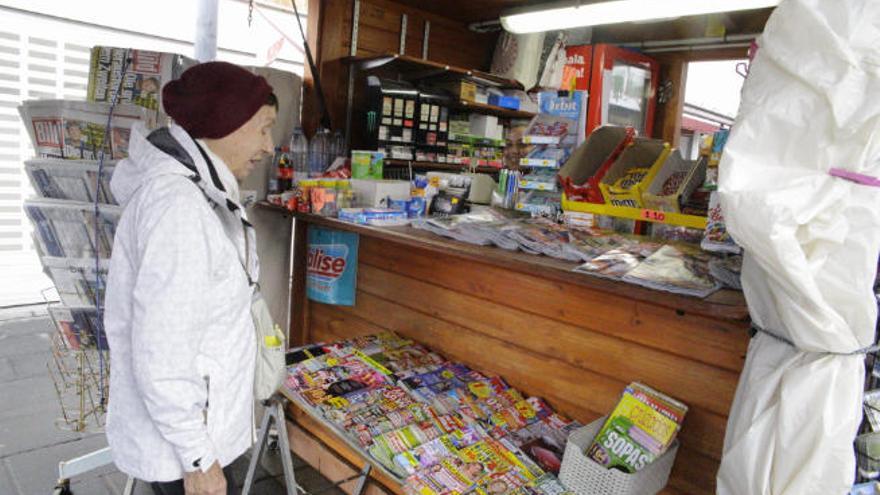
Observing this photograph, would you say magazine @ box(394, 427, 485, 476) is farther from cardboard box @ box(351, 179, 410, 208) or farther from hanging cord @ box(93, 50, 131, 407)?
hanging cord @ box(93, 50, 131, 407)

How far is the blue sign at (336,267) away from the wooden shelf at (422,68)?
1204 millimetres

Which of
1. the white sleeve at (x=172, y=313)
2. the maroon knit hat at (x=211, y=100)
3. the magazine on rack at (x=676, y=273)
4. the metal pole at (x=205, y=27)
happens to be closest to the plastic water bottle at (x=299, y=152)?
the metal pole at (x=205, y=27)

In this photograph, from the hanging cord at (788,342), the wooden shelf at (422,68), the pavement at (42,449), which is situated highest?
the wooden shelf at (422,68)

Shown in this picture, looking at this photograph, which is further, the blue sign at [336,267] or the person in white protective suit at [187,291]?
the blue sign at [336,267]

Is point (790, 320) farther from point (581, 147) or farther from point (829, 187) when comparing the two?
point (581, 147)

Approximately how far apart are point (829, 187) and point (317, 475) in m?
2.89

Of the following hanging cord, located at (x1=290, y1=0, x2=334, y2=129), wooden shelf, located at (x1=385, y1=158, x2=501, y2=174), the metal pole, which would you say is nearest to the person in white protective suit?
hanging cord, located at (x1=290, y1=0, x2=334, y2=129)

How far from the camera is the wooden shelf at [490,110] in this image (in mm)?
4510

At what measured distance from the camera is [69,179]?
2607mm

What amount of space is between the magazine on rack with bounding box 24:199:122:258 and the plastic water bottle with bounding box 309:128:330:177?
1.24 m

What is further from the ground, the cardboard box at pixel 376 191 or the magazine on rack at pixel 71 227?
the cardboard box at pixel 376 191

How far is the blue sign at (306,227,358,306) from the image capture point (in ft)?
10.2

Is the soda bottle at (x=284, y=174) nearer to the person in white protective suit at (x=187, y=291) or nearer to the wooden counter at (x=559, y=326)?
the wooden counter at (x=559, y=326)

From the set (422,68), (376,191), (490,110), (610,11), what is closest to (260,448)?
(376,191)
